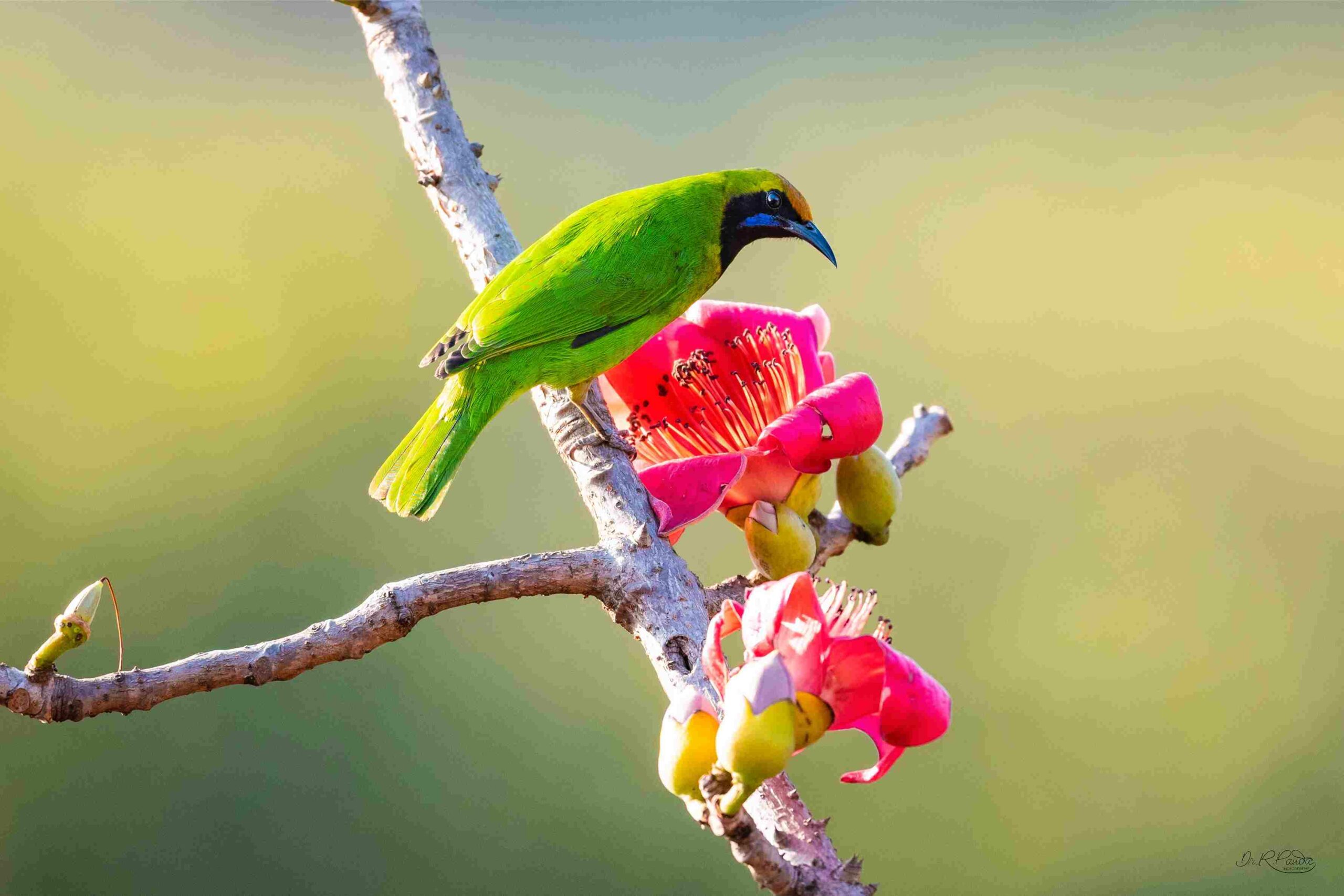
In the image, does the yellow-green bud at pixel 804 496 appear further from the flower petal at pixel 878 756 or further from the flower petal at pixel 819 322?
the flower petal at pixel 878 756

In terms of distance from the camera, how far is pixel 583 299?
2.17 meters

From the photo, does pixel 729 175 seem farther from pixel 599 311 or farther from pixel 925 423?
pixel 925 423

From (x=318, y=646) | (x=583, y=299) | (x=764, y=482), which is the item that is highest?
(x=583, y=299)

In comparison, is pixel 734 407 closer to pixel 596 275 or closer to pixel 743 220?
pixel 596 275

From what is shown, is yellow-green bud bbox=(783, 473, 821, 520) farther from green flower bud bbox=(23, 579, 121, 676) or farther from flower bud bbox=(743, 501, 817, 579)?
green flower bud bbox=(23, 579, 121, 676)

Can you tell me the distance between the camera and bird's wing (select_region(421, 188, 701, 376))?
2010 millimetres

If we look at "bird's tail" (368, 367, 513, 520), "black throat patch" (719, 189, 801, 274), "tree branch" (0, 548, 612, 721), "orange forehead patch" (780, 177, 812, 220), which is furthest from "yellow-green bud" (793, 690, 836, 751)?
"orange forehead patch" (780, 177, 812, 220)

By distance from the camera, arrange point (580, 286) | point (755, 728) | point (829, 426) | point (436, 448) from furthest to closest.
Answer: point (580, 286), point (436, 448), point (829, 426), point (755, 728)

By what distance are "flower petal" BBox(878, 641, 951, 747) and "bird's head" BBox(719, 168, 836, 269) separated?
64.5 inches

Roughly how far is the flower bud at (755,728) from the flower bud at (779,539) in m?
0.59

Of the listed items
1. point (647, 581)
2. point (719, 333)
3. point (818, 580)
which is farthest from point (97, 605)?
point (719, 333)

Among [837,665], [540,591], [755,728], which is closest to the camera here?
[755,728]

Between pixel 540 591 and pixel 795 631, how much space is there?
445 mm

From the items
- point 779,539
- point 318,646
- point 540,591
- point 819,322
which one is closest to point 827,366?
point 819,322
